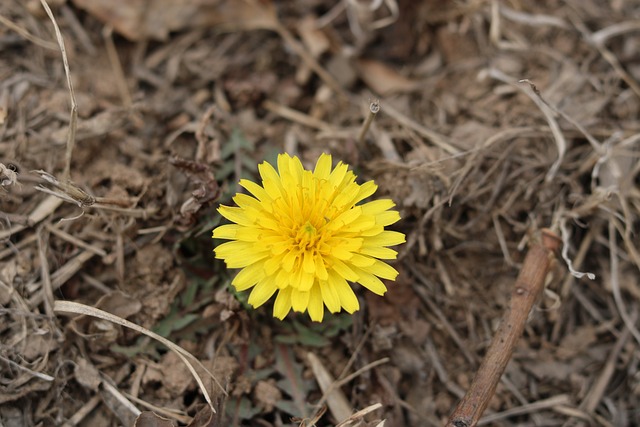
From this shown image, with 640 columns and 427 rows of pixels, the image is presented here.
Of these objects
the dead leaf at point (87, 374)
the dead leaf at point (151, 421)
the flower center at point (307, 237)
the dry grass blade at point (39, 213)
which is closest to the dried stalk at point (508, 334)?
the flower center at point (307, 237)

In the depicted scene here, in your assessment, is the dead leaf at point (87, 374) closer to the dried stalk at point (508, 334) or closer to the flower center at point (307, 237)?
the flower center at point (307, 237)

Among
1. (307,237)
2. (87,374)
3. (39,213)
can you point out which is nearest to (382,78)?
(307,237)

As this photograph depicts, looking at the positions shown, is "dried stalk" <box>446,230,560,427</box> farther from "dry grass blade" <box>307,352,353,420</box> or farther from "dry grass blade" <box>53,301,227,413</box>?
"dry grass blade" <box>53,301,227,413</box>

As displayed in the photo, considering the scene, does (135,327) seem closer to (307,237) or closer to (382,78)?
(307,237)

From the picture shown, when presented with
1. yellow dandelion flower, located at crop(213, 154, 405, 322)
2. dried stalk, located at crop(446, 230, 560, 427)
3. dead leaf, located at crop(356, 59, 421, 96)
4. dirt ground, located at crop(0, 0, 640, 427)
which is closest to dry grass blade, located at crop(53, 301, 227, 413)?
dirt ground, located at crop(0, 0, 640, 427)


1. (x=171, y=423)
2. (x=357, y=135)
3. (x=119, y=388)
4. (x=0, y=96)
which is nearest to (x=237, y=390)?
(x=171, y=423)

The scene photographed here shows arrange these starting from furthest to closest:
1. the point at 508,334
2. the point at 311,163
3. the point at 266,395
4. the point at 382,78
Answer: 1. the point at 382,78
2. the point at 311,163
3. the point at 266,395
4. the point at 508,334

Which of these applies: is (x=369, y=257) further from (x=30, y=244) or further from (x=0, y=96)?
(x=0, y=96)
